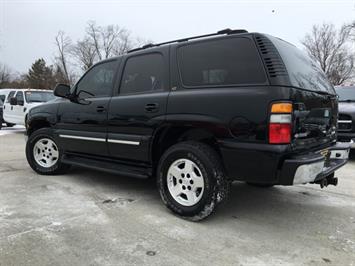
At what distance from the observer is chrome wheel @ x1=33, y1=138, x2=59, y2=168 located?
18.8 feet

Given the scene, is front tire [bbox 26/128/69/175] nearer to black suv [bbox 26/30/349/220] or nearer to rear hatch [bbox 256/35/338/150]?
black suv [bbox 26/30/349/220]

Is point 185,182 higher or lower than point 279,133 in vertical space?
lower

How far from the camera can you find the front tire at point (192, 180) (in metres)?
3.53

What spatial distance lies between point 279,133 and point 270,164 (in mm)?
289

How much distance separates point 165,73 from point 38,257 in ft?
7.56

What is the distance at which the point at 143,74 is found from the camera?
4441mm

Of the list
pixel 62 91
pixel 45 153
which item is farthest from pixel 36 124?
pixel 62 91

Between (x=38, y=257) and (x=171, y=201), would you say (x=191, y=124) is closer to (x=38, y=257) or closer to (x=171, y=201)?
(x=171, y=201)

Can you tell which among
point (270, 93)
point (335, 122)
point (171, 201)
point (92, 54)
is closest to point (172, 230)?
point (171, 201)

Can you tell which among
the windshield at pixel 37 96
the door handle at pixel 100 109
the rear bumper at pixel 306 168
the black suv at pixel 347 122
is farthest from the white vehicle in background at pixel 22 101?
the rear bumper at pixel 306 168

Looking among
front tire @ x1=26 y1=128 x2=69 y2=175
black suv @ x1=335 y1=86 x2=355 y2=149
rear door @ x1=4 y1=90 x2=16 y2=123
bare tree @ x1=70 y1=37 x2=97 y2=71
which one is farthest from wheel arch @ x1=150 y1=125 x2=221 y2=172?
bare tree @ x1=70 y1=37 x2=97 y2=71

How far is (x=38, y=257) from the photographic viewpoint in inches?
114

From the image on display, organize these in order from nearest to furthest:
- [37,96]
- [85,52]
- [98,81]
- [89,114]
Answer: [89,114]
[98,81]
[37,96]
[85,52]

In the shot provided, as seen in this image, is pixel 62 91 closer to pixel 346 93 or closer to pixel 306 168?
pixel 306 168
